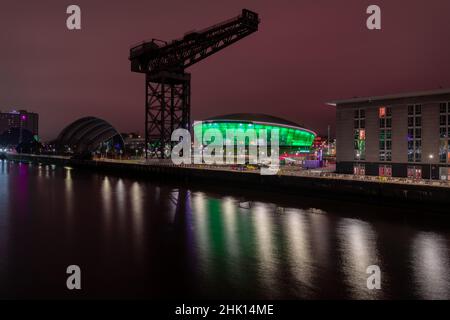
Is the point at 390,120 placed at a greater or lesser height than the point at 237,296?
greater

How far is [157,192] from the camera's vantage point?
38125 millimetres

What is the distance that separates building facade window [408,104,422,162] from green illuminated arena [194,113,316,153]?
51.9 meters

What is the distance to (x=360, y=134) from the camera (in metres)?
45.2

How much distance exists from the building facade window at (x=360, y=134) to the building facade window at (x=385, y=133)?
2.20 m

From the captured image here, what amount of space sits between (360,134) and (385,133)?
10.7ft

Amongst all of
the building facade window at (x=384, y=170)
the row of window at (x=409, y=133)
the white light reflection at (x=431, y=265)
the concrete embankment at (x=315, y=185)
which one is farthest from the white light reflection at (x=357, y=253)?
the row of window at (x=409, y=133)

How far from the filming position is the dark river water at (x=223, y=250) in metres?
11.8

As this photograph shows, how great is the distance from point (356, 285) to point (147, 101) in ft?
138

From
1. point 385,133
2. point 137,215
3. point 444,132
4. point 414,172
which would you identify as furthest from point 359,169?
point 137,215

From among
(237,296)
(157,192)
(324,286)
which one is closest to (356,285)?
(324,286)

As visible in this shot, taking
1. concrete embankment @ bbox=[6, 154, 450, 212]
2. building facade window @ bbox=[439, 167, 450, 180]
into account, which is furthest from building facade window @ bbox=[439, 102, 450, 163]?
concrete embankment @ bbox=[6, 154, 450, 212]
